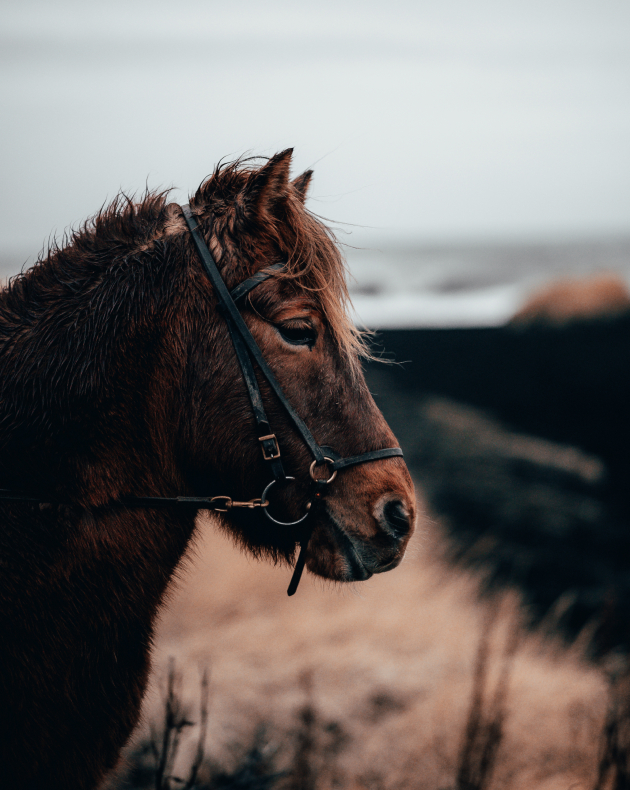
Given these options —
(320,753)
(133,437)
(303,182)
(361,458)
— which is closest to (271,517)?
(361,458)

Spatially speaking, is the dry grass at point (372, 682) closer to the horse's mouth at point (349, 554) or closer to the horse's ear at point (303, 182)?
the horse's mouth at point (349, 554)

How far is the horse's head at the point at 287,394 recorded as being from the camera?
Answer: 170 centimetres

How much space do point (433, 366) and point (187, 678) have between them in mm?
6147

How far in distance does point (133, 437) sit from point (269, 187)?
0.99m

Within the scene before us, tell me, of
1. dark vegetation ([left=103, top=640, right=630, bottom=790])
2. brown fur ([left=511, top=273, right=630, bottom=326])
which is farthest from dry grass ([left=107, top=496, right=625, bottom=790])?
brown fur ([left=511, top=273, right=630, bottom=326])

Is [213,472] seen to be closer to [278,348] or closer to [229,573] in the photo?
[278,348]

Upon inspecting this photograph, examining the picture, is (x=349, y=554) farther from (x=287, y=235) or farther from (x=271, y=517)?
(x=287, y=235)

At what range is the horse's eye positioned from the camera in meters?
1.71

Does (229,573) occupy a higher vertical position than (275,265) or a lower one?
lower

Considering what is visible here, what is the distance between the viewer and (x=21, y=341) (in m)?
1.68

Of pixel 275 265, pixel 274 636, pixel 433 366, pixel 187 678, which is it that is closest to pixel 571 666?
pixel 274 636

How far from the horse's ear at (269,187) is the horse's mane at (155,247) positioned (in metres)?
0.03

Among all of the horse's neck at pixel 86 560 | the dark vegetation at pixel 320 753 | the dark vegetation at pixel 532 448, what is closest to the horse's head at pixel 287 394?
the horse's neck at pixel 86 560

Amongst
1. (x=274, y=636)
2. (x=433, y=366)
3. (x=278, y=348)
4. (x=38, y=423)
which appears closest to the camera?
(x=38, y=423)
